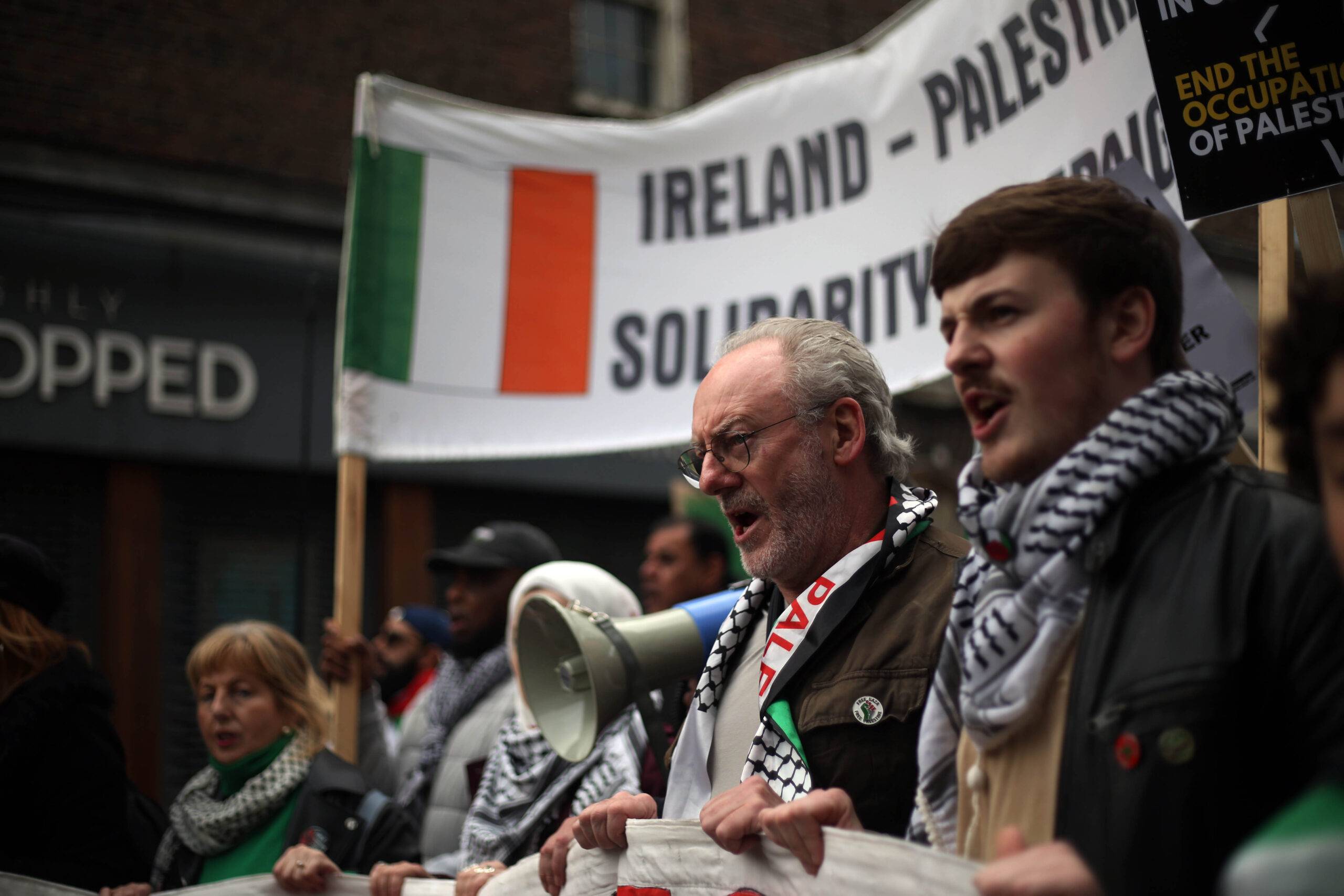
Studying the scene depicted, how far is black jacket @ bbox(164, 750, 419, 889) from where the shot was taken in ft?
12.1

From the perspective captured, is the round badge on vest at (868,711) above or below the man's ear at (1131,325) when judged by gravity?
below

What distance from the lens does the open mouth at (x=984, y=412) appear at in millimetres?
1887

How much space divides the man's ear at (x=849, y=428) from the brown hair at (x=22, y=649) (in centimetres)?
233

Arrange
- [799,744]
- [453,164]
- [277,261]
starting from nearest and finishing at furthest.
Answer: [799,744] → [453,164] → [277,261]

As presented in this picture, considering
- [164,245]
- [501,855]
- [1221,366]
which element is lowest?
[501,855]

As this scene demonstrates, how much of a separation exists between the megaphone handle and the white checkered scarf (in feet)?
4.10

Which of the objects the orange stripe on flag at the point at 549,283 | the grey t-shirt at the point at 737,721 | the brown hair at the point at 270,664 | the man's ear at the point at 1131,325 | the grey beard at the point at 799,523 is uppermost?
the orange stripe on flag at the point at 549,283

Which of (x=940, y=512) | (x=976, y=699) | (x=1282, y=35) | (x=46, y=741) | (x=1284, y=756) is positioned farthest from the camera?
(x=940, y=512)

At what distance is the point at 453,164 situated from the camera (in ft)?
18.4

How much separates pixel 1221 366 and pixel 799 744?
1.44 m

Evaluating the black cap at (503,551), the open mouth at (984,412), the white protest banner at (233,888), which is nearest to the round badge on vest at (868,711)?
the open mouth at (984,412)

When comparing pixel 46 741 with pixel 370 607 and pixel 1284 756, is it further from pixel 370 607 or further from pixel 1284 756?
pixel 370 607

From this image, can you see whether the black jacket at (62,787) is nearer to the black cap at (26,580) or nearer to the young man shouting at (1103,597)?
the black cap at (26,580)

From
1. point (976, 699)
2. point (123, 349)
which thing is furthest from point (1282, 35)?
point (123, 349)
